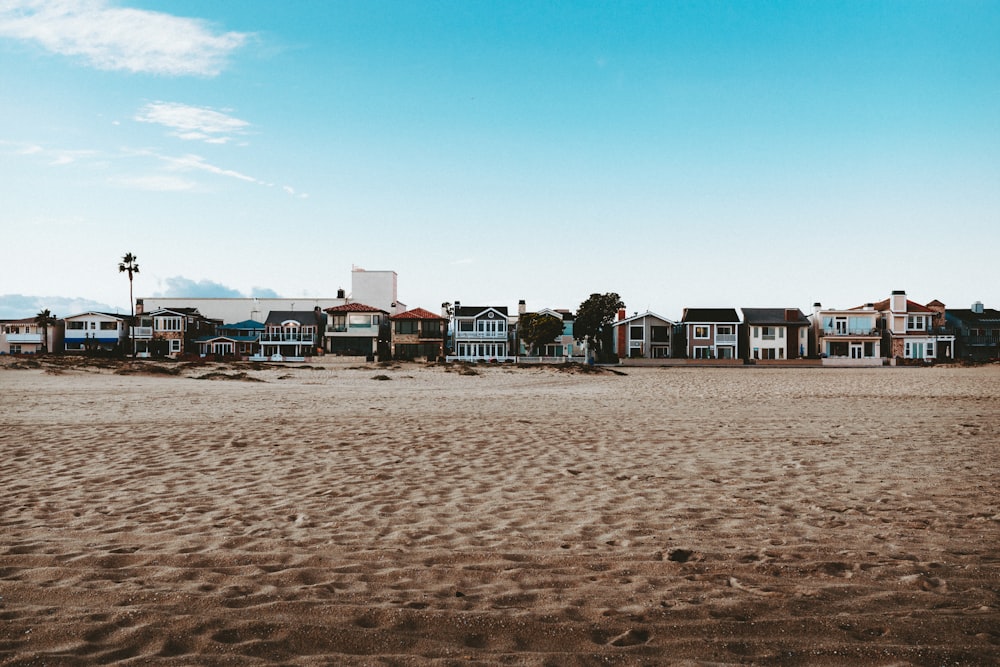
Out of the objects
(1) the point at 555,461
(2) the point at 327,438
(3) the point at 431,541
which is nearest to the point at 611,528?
(3) the point at 431,541

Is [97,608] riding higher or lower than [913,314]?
lower

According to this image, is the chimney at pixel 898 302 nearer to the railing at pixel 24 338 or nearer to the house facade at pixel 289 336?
the house facade at pixel 289 336

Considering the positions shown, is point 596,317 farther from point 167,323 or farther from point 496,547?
point 496,547

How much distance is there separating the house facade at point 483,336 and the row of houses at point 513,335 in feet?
0.34

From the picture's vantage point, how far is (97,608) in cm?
402

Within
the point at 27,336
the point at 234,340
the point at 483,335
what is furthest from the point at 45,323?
the point at 483,335

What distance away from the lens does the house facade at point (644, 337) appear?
6712cm

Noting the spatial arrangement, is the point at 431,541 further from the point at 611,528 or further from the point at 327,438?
the point at 327,438

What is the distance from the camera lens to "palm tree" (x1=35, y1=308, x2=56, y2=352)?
73750 mm

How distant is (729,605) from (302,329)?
71353 millimetres

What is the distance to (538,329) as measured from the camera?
2486 inches

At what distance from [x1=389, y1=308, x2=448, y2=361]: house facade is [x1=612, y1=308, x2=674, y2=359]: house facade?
17.9 meters

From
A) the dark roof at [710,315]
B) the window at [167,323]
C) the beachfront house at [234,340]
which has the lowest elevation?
the beachfront house at [234,340]

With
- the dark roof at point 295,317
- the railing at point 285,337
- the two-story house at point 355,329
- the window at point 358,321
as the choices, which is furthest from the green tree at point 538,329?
the railing at point 285,337
